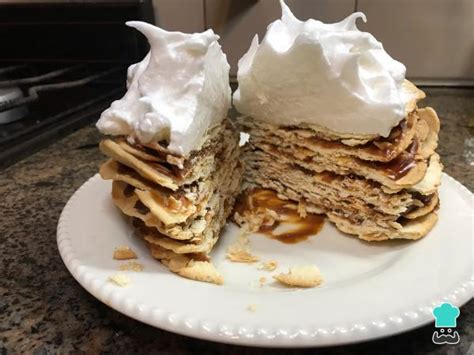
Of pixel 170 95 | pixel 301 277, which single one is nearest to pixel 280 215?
pixel 301 277

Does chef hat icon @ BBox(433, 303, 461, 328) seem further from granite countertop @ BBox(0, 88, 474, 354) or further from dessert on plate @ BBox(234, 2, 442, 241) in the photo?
dessert on plate @ BBox(234, 2, 442, 241)

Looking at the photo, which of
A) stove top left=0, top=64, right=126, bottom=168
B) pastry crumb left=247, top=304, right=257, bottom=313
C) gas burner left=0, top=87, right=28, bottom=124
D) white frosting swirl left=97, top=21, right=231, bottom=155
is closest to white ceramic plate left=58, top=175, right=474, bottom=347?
pastry crumb left=247, top=304, right=257, bottom=313

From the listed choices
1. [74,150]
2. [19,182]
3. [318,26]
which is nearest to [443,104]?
[318,26]

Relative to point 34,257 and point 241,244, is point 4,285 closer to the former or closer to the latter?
point 34,257

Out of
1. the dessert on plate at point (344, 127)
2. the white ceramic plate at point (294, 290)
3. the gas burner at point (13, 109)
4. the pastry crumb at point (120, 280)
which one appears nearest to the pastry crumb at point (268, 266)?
the white ceramic plate at point (294, 290)

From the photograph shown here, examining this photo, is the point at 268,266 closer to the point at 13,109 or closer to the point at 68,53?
the point at 13,109

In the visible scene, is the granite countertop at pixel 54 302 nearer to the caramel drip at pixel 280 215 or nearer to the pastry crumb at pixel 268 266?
the pastry crumb at pixel 268 266
